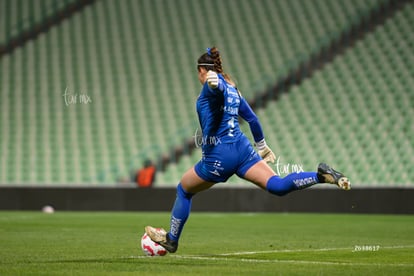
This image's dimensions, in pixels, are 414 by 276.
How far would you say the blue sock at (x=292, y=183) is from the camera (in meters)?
8.61

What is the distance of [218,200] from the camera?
22500 millimetres

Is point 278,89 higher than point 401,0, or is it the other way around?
point 401,0

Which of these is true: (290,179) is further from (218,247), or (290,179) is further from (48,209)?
(48,209)

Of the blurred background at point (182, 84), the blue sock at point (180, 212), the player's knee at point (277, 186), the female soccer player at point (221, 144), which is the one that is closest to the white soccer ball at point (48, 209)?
the blurred background at point (182, 84)

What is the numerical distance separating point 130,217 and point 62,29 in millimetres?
11597

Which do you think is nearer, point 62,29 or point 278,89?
point 278,89

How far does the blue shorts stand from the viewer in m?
8.95

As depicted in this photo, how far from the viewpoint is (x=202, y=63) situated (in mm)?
9070

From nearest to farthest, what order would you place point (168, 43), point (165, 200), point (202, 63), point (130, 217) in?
point (202, 63), point (130, 217), point (165, 200), point (168, 43)

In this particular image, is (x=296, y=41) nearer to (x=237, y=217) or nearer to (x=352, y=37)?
(x=352, y=37)

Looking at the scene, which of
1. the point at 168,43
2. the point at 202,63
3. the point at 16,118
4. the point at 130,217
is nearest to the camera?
the point at 202,63

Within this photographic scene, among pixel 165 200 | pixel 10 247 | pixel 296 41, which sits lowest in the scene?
pixel 165 200

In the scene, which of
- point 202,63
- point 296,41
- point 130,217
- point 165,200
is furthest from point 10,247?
point 296,41

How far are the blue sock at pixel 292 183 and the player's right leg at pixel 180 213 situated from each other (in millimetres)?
800
